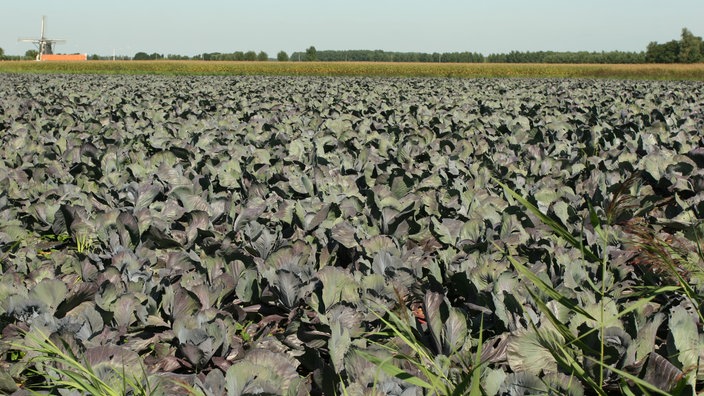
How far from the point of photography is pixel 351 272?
3205 millimetres

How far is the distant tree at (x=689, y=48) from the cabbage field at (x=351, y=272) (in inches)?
3976

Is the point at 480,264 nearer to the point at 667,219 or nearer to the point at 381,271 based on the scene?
the point at 381,271

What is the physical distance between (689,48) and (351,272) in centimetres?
10903

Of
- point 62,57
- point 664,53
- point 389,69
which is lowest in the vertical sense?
point 389,69

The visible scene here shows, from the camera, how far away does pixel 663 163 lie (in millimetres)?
5410

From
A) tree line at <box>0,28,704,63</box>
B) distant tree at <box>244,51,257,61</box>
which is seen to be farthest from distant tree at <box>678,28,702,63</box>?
distant tree at <box>244,51,257,61</box>

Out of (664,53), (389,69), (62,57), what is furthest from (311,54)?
(389,69)

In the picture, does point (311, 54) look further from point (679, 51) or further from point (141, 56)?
point (679, 51)

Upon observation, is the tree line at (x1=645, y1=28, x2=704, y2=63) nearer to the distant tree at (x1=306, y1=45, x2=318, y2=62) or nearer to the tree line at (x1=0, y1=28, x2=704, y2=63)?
the tree line at (x1=0, y1=28, x2=704, y2=63)

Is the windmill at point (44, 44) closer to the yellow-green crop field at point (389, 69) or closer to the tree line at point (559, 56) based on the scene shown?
the tree line at point (559, 56)

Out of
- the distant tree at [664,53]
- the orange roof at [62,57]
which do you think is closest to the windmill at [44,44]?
the orange roof at [62,57]

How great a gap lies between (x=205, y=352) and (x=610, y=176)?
3736 millimetres

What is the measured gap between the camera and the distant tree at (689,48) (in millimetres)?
94562

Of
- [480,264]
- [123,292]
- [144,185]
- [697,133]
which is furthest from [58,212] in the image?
[697,133]
